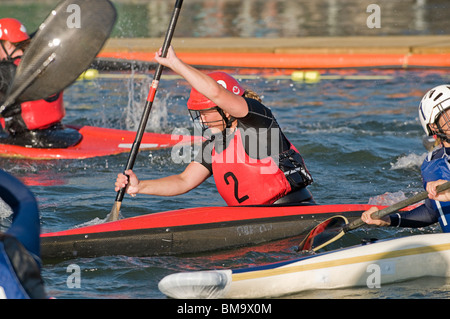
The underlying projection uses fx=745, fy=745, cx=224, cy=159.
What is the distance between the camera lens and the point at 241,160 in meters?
4.96

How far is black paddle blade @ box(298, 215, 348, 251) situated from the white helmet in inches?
37.4

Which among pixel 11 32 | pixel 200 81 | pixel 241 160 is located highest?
A: pixel 11 32

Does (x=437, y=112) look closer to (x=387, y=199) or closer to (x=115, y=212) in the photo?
(x=387, y=199)

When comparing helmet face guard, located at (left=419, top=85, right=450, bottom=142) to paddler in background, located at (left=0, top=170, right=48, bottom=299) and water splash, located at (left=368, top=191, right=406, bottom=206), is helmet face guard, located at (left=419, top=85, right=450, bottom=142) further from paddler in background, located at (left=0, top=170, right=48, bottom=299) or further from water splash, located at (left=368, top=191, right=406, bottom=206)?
paddler in background, located at (left=0, top=170, right=48, bottom=299)

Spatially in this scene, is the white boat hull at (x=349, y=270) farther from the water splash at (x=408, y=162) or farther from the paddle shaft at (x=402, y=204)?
the water splash at (x=408, y=162)

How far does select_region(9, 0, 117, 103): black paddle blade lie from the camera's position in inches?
110

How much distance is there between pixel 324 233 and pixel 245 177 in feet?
2.12

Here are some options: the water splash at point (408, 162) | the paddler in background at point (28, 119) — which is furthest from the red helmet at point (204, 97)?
the water splash at point (408, 162)

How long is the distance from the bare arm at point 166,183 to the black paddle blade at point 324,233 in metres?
0.85

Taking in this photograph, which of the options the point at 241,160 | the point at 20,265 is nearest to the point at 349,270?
the point at 241,160

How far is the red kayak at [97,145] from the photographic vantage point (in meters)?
7.62

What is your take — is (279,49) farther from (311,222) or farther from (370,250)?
(370,250)

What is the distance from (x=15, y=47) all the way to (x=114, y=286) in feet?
12.2

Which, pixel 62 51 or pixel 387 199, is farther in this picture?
pixel 387 199
